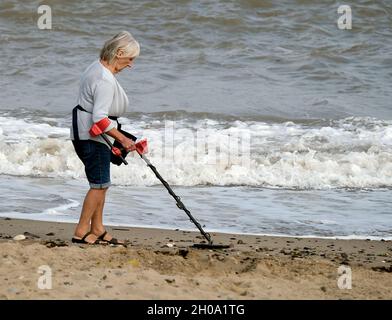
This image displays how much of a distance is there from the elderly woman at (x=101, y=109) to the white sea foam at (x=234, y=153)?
3.42m

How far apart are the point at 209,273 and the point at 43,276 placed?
3.49 feet

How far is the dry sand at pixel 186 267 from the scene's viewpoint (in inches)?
195

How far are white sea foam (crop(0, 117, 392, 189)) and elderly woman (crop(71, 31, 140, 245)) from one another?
3.42 m

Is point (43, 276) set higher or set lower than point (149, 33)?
lower

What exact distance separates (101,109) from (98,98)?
80 millimetres

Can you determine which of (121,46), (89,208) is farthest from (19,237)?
(121,46)

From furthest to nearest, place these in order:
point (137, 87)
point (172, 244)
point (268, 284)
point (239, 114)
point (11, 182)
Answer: point (137, 87)
point (239, 114)
point (11, 182)
point (172, 244)
point (268, 284)

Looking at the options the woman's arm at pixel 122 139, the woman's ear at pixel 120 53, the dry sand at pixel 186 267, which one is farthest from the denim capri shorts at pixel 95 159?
the woman's ear at pixel 120 53

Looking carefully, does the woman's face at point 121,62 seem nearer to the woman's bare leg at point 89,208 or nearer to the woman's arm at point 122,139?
the woman's arm at point 122,139
